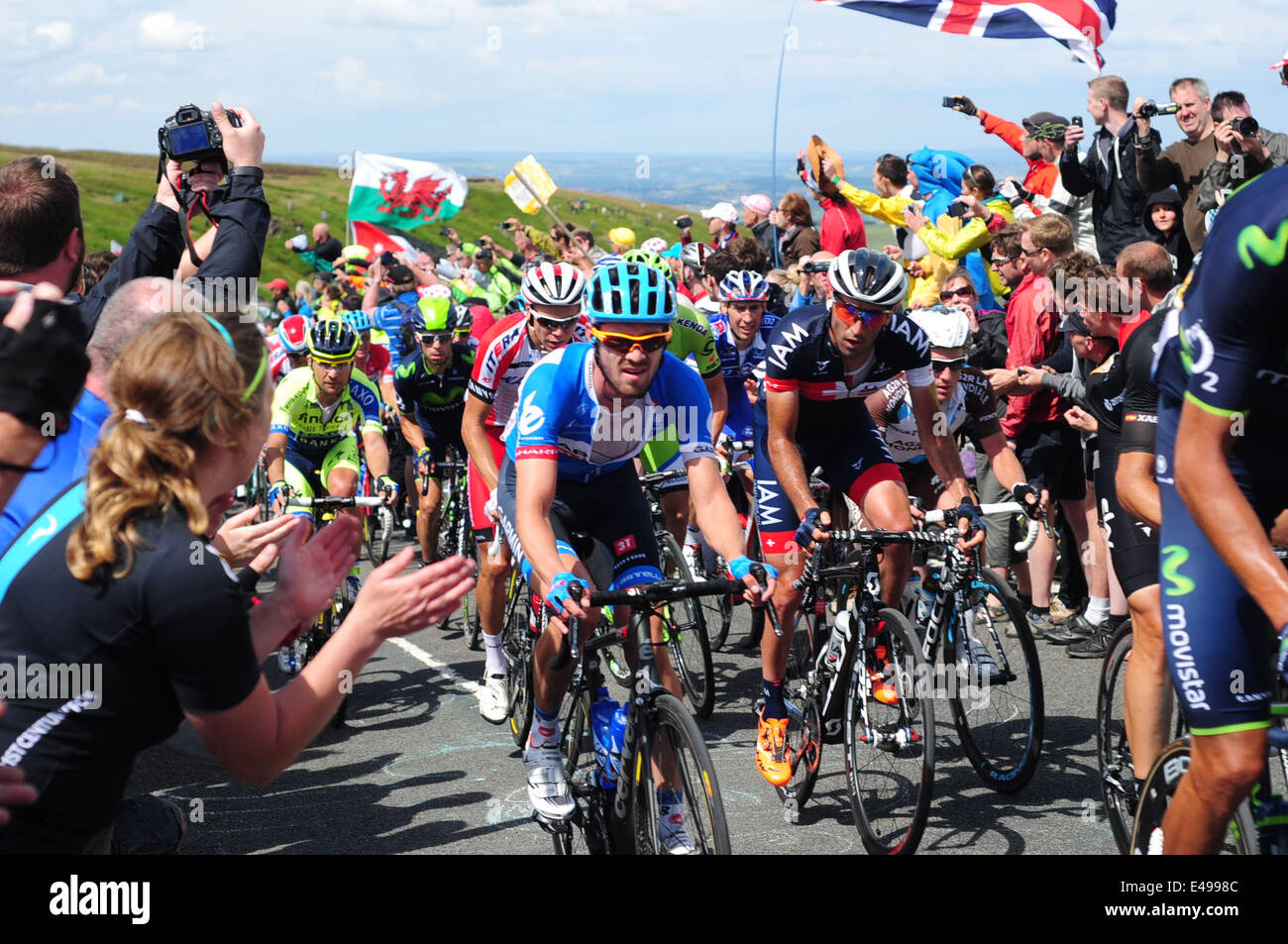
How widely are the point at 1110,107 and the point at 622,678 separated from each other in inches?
255

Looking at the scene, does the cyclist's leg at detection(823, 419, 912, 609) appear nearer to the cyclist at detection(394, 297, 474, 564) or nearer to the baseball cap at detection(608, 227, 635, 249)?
the cyclist at detection(394, 297, 474, 564)

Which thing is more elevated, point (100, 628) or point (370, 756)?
point (100, 628)

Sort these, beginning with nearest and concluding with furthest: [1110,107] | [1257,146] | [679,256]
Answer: [1257,146] < [1110,107] < [679,256]

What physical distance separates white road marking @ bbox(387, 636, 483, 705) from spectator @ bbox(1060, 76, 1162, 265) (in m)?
6.21

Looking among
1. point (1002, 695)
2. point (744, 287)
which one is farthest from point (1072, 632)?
point (744, 287)

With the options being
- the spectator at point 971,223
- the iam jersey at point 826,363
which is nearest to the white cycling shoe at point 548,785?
the iam jersey at point 826,363

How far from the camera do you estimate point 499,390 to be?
7.43 metres

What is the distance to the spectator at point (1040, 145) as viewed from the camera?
11.9 metres

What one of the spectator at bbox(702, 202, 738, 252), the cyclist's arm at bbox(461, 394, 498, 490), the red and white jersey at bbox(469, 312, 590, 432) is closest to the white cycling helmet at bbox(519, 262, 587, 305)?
the red and white jersey at bbox(469, 312, 590, 432)

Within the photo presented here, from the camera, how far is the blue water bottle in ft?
14.3

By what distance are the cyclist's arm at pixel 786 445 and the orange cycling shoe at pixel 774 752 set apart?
3.29 ft

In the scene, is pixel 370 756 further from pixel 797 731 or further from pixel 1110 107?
pixel 1110 107
